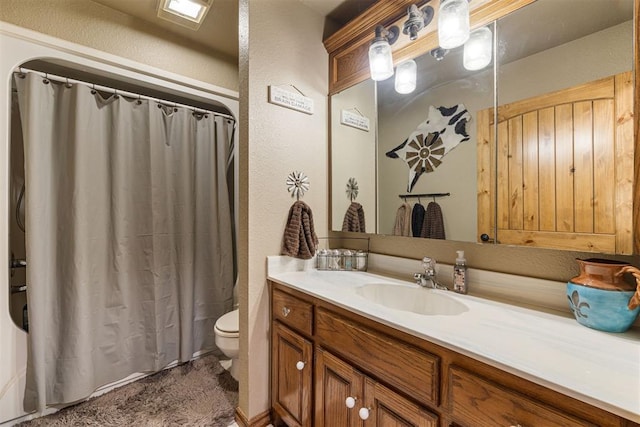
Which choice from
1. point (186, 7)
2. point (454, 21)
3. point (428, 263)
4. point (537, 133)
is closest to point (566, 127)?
point (537, 133)

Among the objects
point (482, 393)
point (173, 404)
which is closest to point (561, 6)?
point (482, 393)

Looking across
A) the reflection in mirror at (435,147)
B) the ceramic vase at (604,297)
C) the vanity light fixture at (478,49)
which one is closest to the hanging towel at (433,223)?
the reflection in mirror at (435,147)

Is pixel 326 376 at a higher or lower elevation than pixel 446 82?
lower

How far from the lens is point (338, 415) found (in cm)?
109

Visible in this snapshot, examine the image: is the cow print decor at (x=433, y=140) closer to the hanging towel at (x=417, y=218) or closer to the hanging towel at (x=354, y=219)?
the hanging towel at (x=417, y=218)

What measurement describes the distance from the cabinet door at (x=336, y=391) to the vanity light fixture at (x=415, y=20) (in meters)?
1.49

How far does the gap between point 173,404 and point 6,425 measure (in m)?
0.83

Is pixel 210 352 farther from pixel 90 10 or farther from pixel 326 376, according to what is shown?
pixel 90 10

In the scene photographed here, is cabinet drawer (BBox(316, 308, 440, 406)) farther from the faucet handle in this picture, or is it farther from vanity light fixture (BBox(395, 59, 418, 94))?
vanity light fixture (BBox(395, 59, 418, 94))

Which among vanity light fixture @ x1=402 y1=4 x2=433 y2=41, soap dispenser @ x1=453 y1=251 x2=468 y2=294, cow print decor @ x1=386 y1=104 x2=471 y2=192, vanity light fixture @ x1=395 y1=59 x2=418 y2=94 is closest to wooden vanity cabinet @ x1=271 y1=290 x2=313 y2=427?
soap dispenser @ x1=453 y1=251 x2=468 y2=294

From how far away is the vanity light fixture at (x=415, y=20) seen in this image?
1.28 meters

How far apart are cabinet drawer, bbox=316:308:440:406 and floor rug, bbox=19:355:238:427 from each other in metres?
0.95

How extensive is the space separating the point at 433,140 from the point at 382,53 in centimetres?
53

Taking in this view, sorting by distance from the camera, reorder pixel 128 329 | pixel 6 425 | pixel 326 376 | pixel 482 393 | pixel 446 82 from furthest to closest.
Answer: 1. pixel 128 329
2. pixel 6 425
3. pixel 446 82
4. pixel 326 376
5. pixel 482 393
